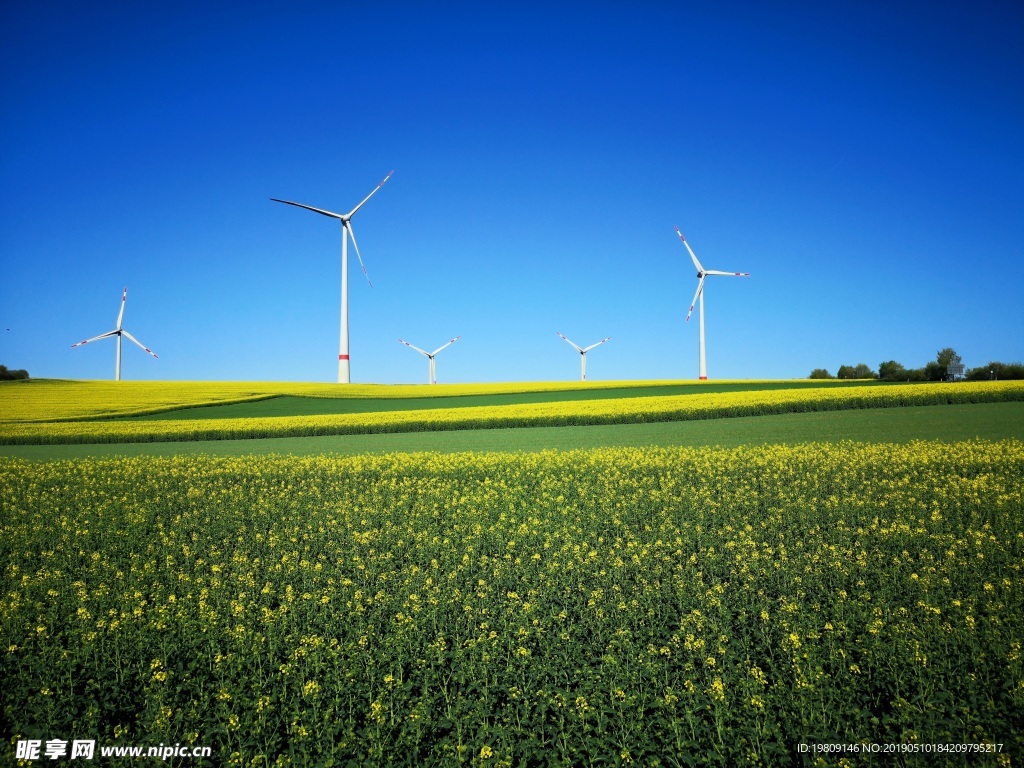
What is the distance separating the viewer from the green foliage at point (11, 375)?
6925cm

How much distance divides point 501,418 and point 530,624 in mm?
31151

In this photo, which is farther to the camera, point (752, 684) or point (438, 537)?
point (438, 537)

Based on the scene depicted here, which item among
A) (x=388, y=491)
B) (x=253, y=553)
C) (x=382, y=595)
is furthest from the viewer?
(x=388, y=491)

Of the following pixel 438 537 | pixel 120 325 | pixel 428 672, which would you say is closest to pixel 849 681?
pixel 428 672

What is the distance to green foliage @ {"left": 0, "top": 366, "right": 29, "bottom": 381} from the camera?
69.2 meters

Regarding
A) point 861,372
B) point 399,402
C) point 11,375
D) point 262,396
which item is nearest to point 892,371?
point 861,372

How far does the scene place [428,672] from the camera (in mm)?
6992

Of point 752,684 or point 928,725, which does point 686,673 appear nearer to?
point 752,684

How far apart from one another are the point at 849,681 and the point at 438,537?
731cm

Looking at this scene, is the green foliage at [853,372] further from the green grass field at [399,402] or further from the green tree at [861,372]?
the green grass field at [399,402]

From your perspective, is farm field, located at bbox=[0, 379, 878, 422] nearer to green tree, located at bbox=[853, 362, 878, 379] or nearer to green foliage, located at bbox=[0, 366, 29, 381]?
green foliage, located at bbox=[0, 366, 29, 381]

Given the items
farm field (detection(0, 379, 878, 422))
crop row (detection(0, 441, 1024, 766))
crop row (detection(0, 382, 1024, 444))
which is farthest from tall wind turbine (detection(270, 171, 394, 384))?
crop row (detection(0, 441, 1024, 766))

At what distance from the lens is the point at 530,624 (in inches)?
315

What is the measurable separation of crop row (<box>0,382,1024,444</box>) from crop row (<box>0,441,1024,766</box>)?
74.0 feet
